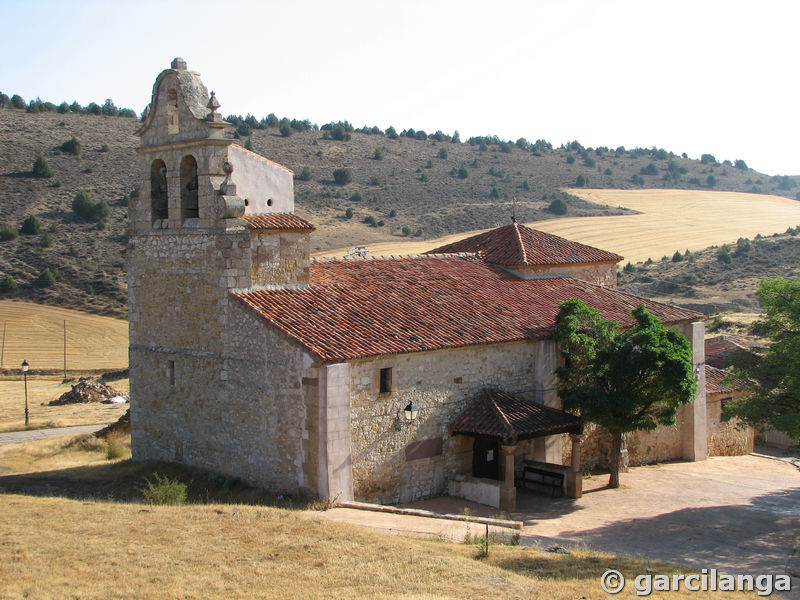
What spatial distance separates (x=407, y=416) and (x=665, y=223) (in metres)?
58.6

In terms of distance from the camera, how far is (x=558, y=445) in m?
20.6

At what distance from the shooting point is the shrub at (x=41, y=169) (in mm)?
57156

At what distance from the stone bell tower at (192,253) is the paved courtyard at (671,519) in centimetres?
480

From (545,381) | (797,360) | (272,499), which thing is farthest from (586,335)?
(272,499)

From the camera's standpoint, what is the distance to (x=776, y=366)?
17344mm

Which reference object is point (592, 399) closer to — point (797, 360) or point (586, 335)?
point (586, 335)

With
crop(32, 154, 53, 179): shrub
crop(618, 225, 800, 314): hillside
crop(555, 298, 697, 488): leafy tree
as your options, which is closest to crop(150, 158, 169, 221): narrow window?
crop(555, 298, 697, 488): leafy tree

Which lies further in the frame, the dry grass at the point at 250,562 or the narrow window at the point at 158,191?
the narrow window at the point at 158,191

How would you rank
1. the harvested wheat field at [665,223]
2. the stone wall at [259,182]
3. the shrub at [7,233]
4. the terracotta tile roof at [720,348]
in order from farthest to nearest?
the harvested wheat field at [665,223] → the shrub at [7,233] → the terracotta tile roof at [720,348] → the stone wall at [259,182]

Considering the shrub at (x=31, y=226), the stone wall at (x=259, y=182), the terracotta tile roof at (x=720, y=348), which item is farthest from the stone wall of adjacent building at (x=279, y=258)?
the shrub at (x=31, y=226)

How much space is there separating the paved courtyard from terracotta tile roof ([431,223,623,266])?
617cm

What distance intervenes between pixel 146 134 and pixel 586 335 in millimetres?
10881

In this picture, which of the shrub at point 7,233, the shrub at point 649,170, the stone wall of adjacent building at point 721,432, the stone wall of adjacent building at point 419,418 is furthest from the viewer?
the shrub at point 649,170

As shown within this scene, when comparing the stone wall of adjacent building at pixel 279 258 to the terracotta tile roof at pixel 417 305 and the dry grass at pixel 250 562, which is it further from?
the dry grass at pixel 250 562
